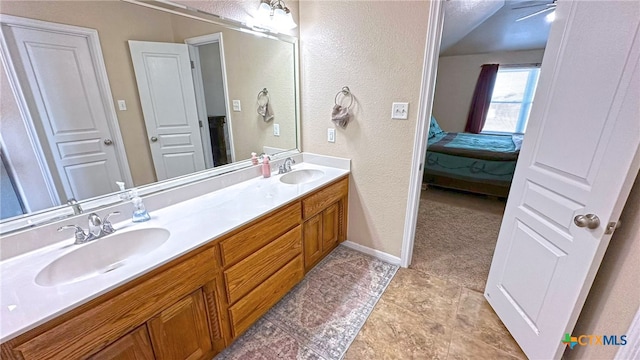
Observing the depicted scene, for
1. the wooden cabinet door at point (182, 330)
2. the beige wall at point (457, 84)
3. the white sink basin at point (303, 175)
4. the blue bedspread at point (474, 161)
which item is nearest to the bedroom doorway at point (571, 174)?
the white sink basin at point (303, 175)

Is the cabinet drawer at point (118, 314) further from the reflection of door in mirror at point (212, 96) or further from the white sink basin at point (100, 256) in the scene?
the reflection of door in mirror at point (212, 96)

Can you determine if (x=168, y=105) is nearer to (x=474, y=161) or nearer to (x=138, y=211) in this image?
(x=138, y=211)

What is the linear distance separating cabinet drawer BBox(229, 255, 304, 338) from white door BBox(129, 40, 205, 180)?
2.73ft

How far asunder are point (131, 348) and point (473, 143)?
4.46m

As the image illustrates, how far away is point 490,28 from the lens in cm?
458

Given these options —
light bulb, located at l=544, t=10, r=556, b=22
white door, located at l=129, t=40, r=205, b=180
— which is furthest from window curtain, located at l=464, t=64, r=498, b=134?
white door, located at l=129, t=40, r=205, b=180

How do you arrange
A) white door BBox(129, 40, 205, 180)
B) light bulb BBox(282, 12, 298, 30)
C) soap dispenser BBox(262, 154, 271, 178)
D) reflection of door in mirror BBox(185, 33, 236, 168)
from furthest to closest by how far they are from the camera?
soap dispenser BBox(262, 154, 271, 178)
light bulb BBox(282, 12, 298, 30)
reflection of door in mirror BBox(185, 33, 236, 168)
white door BBox(129, 40, 205, 180)

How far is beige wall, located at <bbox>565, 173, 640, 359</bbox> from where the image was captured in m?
0.96

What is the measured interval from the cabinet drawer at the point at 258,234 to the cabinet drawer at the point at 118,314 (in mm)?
87

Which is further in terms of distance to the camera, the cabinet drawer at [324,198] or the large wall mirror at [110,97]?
the cabinet drawer at [324,198]

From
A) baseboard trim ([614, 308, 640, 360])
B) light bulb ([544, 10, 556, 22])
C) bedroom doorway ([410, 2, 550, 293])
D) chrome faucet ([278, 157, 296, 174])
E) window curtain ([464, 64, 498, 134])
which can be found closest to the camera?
baseboard trim ([614, 308, 640, 360])

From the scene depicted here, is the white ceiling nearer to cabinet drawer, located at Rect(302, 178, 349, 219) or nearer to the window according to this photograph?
the window

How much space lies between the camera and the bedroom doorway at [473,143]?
234cm

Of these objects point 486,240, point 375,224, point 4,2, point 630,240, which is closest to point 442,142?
point 486,240
